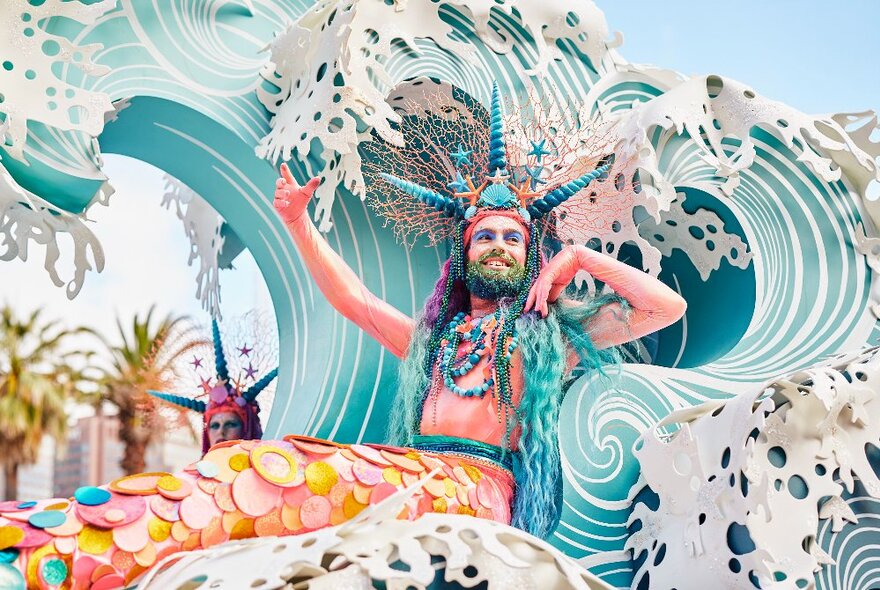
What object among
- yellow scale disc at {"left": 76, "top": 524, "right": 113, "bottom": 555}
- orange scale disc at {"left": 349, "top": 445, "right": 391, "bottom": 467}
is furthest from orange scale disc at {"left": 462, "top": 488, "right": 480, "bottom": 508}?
yellow scale disc at {"left": 76, "top": 524, "right": 113, "bottom": 555}

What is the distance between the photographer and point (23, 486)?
20969mm

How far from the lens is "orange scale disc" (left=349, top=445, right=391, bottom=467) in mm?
3137

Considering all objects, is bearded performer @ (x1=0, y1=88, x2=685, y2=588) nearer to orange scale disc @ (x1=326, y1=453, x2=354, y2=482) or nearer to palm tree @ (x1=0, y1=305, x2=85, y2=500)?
orange scale disc @ (x1=326, y1=453, x2=354, y2=482)

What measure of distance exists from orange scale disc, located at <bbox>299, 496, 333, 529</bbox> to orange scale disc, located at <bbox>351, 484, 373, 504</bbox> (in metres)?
0.08

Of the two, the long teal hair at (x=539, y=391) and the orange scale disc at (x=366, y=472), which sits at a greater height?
the long teal hair at (x=539, y=391)

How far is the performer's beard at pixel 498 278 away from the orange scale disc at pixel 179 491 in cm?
144

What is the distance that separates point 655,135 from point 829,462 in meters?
1.89

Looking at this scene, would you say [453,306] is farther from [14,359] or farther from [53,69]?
[14,359]

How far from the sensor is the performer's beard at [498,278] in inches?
150

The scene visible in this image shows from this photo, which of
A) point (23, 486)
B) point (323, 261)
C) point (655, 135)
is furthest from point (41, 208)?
point (23, 486)

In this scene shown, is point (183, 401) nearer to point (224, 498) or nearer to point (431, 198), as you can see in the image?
point (431, 198)

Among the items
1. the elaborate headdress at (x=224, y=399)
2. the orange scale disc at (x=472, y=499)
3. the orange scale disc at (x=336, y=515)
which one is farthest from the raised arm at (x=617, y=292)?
the elaborate headdress at (x=224, y=399)

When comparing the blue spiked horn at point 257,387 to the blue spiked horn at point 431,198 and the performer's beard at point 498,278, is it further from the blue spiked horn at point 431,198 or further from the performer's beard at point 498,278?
the performer's beard at point 498,278

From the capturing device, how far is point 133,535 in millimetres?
2621
